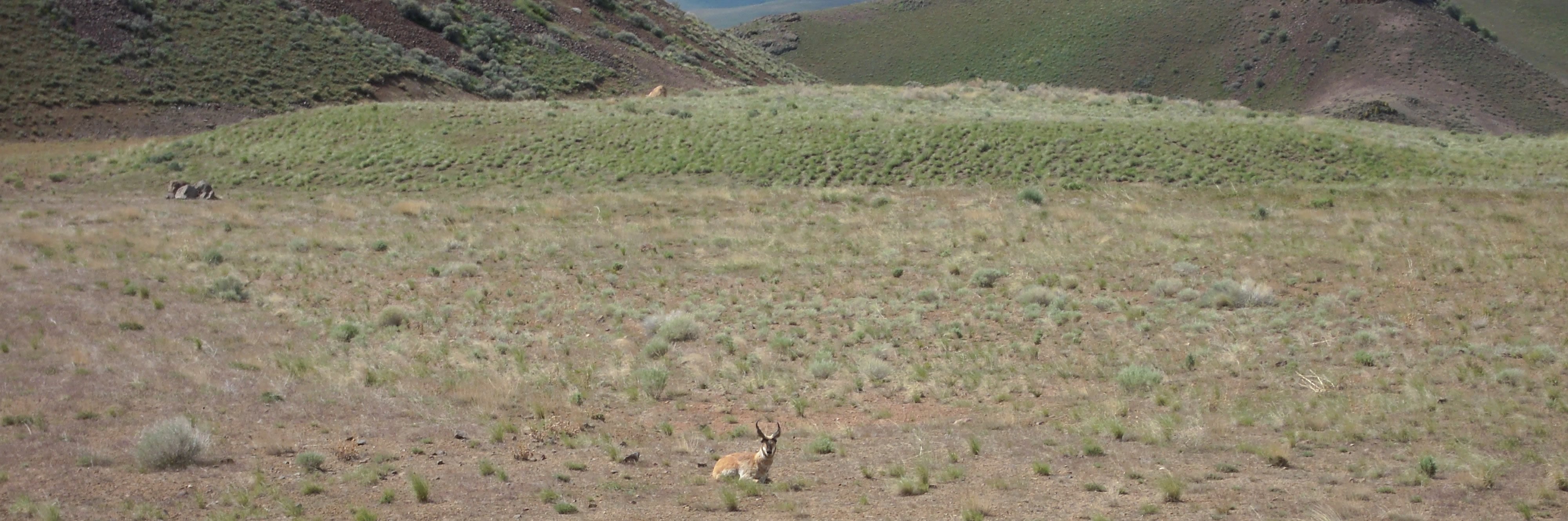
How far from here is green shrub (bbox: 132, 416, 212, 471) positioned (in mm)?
10133

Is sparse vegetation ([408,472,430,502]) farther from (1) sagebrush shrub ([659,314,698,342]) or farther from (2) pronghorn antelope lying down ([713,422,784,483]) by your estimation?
(1) sagebrush shrub ([659,314,698,342])

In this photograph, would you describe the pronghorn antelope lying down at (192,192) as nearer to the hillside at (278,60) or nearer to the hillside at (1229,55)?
the hillside at (278,60)

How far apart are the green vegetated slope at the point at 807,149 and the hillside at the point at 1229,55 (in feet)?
133

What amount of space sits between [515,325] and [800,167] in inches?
A: 756

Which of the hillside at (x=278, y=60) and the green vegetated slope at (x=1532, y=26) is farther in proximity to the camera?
the green vegetated slope at (x=1532, y=26)

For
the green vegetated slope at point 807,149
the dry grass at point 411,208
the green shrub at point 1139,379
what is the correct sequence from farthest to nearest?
the green vegetated slope at point 807,149
the dry grass at point 411,208
the green shrub at point 1139,379

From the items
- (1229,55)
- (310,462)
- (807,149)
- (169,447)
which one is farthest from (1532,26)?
(169,447)

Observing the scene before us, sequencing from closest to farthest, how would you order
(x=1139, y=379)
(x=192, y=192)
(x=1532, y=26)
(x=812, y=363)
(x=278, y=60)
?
(x=1139, y=379)
(x=812, y=363)
(x=192, y=192)
(x=278, y=60)
(x=1532, y=26)

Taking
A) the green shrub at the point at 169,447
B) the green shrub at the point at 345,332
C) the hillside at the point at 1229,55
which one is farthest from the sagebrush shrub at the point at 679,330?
the hillside at the point at 1229,55

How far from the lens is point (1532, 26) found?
10738cm

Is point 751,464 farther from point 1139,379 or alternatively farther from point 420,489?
point 1139,379

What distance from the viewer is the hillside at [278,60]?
142 ft

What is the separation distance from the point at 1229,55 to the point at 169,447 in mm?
97815

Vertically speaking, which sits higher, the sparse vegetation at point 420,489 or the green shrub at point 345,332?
the sparse vegetation at point 420,489
